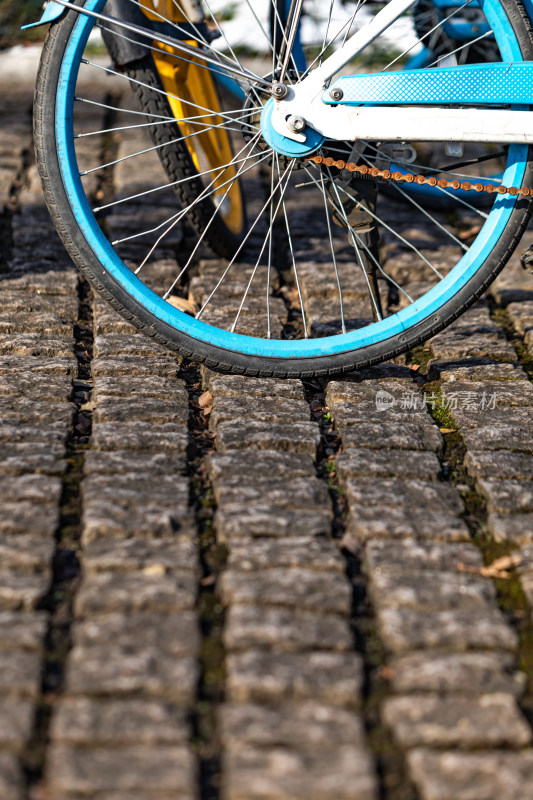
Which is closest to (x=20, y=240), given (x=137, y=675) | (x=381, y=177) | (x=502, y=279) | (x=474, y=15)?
(x=381, y=177)

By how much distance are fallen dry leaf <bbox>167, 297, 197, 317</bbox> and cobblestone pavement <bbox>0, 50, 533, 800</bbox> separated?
321mm

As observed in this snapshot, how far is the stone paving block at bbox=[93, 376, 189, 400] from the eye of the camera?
9.90ft

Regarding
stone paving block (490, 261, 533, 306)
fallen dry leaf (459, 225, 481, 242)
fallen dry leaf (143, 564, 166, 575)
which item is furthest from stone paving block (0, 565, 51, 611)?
fallen dry leaf (459, 225, 481, 242)

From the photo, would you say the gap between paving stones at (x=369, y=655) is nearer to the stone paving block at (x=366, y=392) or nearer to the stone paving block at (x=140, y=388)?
the stone paving block at (x=366, y=392)

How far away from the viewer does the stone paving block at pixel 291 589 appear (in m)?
2.16

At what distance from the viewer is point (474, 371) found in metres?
3.31

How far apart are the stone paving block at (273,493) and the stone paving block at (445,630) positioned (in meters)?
0.44

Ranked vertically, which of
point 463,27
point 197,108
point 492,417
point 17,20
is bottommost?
point 492,417

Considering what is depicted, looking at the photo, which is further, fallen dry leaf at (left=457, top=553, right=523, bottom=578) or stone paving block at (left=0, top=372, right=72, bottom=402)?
stone paving block at (left=0, top=372, right=72, bottom=402)

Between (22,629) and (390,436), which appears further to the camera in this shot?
(390,436)

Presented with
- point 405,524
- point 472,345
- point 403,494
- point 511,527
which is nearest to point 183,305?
point 472,345

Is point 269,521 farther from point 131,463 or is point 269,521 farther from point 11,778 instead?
point 11,778

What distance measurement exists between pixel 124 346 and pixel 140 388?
303mm

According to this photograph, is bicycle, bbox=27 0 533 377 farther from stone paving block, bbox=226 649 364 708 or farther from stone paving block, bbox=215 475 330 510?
stone paving block, bbox=226 649 364 708
